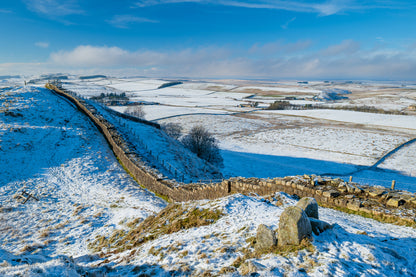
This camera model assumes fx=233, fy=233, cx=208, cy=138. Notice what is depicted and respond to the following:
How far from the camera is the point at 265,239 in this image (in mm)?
6891

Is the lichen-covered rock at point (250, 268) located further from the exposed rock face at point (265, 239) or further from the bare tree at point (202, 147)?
the bare tree at point (202, 147)

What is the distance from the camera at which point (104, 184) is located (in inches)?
756

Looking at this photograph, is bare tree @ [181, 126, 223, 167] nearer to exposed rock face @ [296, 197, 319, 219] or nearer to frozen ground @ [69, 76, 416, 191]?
frozen ground @ [69, 76, 416, 191]

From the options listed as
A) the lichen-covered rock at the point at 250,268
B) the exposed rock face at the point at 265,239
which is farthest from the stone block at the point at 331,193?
the lichen-covered rock at the point at 250,268

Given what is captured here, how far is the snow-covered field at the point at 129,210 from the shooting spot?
621cm

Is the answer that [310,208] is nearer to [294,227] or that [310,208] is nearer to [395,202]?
[294,227]

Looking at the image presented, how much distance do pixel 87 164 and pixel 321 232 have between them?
2097 centimetres

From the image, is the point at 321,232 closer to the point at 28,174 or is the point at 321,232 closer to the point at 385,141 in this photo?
the point at 28,174

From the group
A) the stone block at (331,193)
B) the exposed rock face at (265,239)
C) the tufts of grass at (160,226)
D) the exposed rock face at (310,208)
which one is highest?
the exposed rock face at (310,208)

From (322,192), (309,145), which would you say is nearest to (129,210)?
(322,192)

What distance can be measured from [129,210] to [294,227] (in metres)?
11.1

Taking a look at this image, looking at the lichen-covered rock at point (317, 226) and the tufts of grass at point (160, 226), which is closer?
the lichen-covered rock at point (317, 226)

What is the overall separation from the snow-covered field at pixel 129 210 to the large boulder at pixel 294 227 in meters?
0.39

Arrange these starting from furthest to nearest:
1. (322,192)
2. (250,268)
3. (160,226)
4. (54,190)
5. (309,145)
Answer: (309,145), (54,190), (322,192), (160,226), (250,268)
